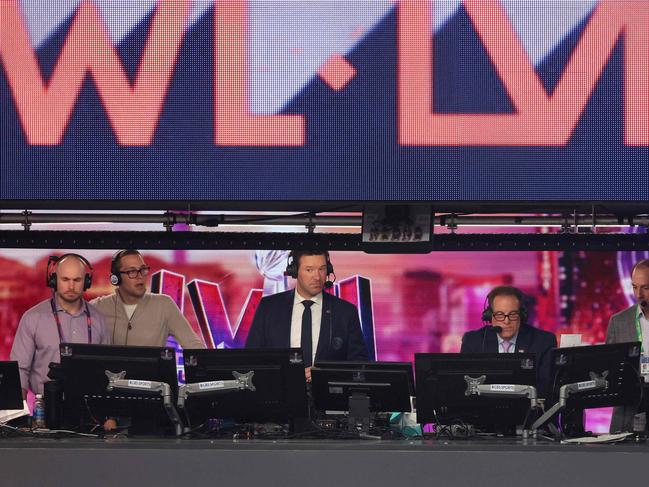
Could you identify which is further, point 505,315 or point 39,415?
point 505,315

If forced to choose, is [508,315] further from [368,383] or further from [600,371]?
[368,383]

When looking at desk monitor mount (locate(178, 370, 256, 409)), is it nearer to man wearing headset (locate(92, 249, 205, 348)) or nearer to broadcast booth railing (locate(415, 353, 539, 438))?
broadcast booth railing (locate(415, 353, 539, 438))

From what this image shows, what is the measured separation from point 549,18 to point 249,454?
8.39 feet

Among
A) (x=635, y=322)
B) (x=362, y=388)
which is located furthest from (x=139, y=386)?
(x=635, y=322)

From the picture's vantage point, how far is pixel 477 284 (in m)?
7.75

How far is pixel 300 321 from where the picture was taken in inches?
244

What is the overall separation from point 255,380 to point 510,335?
5.64ft

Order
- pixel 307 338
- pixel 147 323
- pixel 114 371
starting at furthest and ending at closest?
pixel 147 323
pixel 307 338
pixel 114 371

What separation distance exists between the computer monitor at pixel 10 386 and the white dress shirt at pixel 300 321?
65.7 inches

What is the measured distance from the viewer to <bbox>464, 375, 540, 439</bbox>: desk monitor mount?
4.89m

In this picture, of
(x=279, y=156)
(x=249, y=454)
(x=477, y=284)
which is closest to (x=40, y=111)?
(x=279, y=156)

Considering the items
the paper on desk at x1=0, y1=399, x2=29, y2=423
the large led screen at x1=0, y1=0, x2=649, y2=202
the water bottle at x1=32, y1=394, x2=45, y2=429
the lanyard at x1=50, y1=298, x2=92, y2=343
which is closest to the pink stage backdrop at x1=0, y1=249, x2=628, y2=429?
the lanyard at x1=50, y1=298, x2=92, y2=343

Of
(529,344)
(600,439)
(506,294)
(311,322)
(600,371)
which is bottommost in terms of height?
(600,439)

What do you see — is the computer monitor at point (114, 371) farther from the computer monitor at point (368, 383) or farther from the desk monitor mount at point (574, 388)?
the desk monitor mount at point (574, 388)
